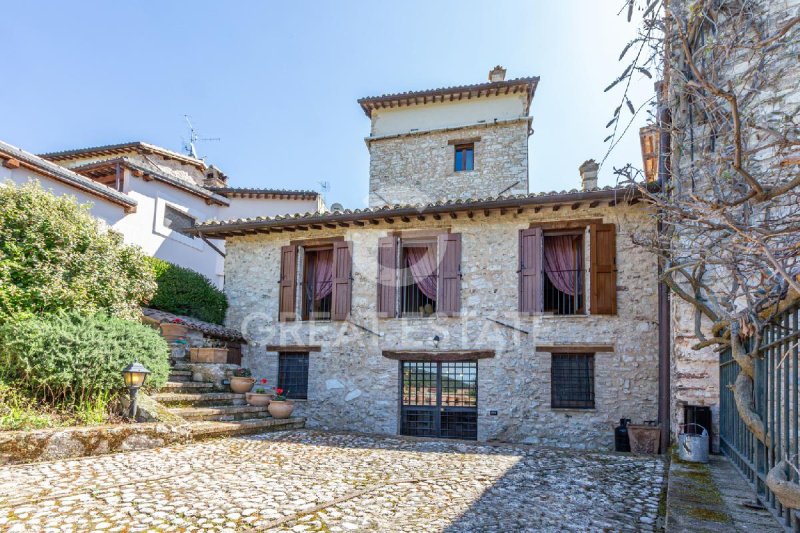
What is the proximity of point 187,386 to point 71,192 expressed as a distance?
6102 mm

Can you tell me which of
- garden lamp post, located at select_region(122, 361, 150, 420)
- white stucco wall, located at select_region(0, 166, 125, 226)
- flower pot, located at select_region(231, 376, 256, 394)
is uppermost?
white stucco wall, located at select_region(0, 166, 125, 226)

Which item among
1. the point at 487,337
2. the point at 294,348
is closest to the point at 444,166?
the point at 487,337

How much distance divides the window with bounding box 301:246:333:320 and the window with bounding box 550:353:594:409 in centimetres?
467

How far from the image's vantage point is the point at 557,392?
30.1 ft

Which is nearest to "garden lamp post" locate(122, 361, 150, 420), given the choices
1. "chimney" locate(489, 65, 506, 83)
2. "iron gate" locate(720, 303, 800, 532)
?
"iron gate" locate(720, 303, 800, 532)

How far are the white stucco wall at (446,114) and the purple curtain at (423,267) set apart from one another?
5.78 m

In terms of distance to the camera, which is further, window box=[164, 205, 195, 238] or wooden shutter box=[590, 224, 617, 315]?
window box=[164, 205, 195, 238]

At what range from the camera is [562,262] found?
32.0 feet

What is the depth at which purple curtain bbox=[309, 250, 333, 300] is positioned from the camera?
11.1 meters

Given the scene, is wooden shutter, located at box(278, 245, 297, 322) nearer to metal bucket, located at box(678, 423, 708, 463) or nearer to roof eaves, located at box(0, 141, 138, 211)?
roof eaves, located at box(0, 141, 138, 211)

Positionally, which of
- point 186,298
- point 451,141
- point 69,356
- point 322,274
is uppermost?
point 451,141

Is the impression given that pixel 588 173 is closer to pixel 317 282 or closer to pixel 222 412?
pixel 317 282

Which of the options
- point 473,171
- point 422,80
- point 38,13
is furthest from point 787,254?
point 422,80

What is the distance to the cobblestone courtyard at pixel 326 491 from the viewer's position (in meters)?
3.71
